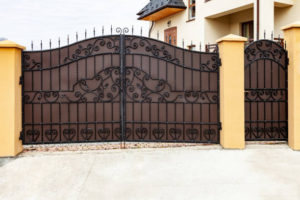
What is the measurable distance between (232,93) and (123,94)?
2.13 metres

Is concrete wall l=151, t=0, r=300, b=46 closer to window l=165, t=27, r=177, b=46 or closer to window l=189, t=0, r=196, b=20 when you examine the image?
window l=189, t=0, r=196, b=20

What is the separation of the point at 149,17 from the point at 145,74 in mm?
14542

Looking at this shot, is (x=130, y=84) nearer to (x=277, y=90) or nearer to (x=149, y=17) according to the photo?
(x=277, y=90)

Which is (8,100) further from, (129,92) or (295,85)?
(295,85)

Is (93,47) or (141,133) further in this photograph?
(141,133)

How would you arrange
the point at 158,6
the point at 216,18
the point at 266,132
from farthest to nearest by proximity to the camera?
A: the point at 158,6 → the point at 216,18 → the point at 266,132

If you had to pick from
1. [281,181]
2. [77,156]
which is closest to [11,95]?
[77,156]

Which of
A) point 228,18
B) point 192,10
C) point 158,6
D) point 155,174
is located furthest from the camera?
point 158,6

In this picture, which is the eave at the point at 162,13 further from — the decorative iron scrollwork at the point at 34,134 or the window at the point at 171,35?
the decorative iron scrollwork at the point at 34,134

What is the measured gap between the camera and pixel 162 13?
59.8 feet

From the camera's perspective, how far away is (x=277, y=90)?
6137 millimetres

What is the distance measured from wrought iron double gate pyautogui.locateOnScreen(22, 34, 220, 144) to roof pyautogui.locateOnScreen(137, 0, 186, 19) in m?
11.2

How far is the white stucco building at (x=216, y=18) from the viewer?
12.1m

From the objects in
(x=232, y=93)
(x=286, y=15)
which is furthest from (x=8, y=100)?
(x=286, y=15)
